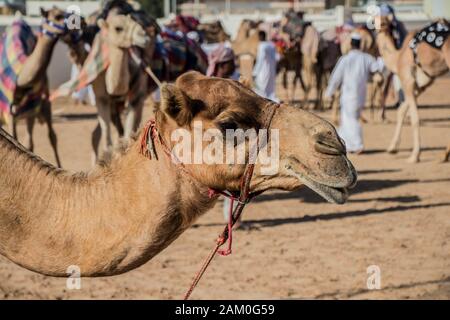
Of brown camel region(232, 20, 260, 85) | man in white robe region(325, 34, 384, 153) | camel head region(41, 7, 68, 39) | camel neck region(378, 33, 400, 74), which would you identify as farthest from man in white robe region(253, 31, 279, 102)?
brown camel region(232, 20, 260, 85)

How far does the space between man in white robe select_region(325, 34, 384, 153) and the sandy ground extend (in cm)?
169

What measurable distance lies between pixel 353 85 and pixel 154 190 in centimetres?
1098

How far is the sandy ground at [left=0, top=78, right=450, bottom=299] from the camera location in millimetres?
6332

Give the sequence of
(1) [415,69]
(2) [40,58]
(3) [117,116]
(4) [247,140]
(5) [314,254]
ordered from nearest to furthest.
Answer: (4) [247,140]
(5) [314,254]
(2) [40,58]
(3) [117,116]
(1) [415,69]

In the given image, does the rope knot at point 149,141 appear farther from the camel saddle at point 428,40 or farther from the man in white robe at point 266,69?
the man in white robe at point 266,69

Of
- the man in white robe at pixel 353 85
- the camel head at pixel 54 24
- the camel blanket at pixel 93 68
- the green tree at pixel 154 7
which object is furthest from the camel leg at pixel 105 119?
the green tree at pixel 154 7

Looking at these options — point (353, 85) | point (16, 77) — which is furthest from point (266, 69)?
point (16, 77)

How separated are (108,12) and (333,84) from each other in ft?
12.8

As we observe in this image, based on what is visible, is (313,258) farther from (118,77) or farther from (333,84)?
(333,84)

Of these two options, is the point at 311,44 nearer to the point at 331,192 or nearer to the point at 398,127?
the point at 398,127

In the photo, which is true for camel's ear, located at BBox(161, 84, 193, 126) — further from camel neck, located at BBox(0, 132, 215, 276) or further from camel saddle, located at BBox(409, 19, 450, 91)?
camel saddle, located at BBox(409, 19, 450, 91)

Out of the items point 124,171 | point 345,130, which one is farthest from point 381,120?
point 124,171

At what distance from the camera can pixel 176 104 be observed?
2760mm

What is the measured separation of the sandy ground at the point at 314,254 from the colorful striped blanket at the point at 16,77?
2896 millimetres
